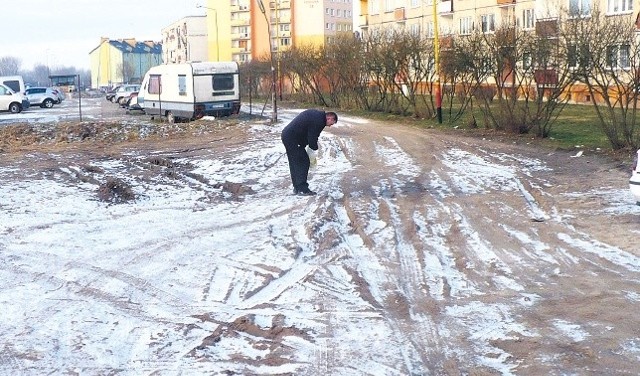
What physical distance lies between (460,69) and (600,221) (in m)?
14.9

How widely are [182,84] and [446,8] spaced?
28.7 meters

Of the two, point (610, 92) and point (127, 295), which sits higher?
point (610, 92)

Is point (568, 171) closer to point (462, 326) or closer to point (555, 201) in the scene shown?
point (555, 201)

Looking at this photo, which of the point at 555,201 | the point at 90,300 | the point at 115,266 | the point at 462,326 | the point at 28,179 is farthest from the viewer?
the point at 28,179

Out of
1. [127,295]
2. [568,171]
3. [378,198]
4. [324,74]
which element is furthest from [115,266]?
[324,74]

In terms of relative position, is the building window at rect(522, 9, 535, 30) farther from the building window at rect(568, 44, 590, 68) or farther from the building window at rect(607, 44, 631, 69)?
the building window at rect(607, 44, 631, 69)

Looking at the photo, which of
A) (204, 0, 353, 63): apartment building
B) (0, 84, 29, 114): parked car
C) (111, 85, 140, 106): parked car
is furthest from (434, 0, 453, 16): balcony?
(204, 0, 353, 63): apartment building

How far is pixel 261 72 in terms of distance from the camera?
53.5 m

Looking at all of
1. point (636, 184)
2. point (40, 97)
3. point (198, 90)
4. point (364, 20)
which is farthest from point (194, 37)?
point (636, 184)

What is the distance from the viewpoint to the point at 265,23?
104 metres

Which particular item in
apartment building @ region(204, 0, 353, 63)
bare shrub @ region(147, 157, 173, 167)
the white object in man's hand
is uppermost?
apartment building @ region(204, 0, 353, 63)

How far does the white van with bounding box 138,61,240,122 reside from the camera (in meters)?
31.7

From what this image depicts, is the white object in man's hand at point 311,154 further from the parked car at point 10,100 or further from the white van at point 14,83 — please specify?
the white van at point 14,83

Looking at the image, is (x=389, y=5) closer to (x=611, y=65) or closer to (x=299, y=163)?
(x=611, y=65)
